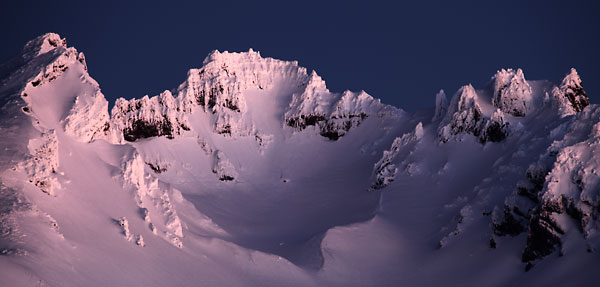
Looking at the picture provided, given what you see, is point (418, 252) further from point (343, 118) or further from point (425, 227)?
point (343, 118)

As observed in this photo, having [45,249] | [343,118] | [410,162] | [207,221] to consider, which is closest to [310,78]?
[343,118]

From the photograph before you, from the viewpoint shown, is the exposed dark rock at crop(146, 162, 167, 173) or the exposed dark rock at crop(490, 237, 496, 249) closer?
the exposed dark rock at crop(490, 237, 496, 249)

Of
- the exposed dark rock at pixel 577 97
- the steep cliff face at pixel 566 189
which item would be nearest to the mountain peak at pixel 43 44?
the steep cliff face at pixel 566 189

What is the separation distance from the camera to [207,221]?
6278 cm

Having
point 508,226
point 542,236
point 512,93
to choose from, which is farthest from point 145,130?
point 542,236

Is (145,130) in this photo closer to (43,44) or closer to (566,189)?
(43,44)

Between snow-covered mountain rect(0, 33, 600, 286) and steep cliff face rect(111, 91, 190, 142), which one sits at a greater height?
steep cliff face rect(111, 91, 190, 142)

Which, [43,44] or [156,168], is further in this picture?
[156,168]

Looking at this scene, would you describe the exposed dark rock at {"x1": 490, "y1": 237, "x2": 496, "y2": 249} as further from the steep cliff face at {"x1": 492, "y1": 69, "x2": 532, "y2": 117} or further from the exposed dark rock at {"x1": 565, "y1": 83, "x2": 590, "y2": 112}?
the exposed dark rock at {"x1": 565, "y1": 83, "x2": 590, "y2": 112}

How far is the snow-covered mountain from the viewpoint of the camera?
124 feet

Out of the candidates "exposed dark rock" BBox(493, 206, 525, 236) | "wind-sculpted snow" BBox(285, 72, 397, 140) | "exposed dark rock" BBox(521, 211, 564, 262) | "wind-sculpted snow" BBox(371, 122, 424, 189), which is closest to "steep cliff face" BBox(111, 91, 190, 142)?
"wind-sculpted snow" BBox(285, 72, 397, 140)

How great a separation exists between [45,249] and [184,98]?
2331 inches

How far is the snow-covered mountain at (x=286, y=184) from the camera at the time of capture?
3778cm

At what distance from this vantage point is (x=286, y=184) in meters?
82.4
